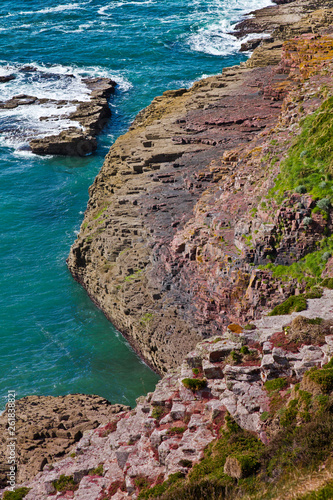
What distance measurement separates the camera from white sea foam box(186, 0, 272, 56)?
12038 centimetres

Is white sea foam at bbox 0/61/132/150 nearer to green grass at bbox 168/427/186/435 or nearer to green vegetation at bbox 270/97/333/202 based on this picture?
green vegetation at bbox 270/97/333/202

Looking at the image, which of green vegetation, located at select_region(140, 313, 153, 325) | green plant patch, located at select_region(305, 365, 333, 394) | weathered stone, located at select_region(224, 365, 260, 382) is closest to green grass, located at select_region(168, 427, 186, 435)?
weathered stone, located at select_region(224, 365, 260, 382)

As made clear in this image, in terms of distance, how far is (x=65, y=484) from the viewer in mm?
30000

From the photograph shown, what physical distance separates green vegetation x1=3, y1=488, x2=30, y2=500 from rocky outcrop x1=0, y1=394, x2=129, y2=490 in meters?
2.51

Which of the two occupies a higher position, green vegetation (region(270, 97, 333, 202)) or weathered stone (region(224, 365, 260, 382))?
green vegetation (region(270, 97, 333, 202))

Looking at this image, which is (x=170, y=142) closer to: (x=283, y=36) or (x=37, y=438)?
(x=37, y=438)

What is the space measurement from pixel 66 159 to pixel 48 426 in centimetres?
5694

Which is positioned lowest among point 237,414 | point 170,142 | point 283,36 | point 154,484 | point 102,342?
point 102,342

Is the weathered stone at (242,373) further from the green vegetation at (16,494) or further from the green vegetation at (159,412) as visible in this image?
the green vegetation at (16,494)

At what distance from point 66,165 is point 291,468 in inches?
2848

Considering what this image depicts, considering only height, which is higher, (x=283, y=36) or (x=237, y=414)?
(x=283, y=36)

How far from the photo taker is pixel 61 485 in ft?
98.4

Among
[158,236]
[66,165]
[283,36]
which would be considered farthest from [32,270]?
[283,36]

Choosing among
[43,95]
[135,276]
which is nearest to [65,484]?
[135,276]
